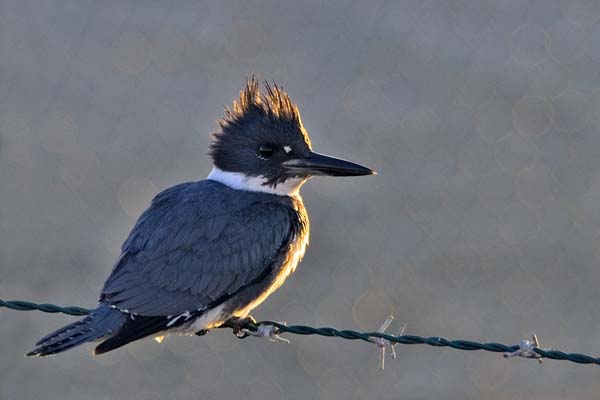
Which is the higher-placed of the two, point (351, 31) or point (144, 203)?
point (351, 31)

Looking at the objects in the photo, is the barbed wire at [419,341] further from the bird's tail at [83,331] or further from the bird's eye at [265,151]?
the bird's eye at [265,151]

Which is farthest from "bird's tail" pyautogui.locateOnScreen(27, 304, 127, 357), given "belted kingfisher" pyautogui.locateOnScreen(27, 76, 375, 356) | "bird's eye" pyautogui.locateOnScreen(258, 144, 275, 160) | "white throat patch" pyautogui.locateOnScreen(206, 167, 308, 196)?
"bird's eye" pyautogui.locateOnScreen(258, 144, 275, 160)

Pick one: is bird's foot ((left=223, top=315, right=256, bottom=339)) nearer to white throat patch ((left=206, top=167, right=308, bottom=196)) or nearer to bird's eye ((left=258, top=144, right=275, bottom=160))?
white throat patch ((left=206, top=167, right=308, bottom=196))

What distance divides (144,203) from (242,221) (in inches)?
166

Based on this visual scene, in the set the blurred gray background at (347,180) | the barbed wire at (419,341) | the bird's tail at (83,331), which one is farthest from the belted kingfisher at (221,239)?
the blurred gray background at (347,180)

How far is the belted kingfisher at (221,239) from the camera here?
16.0 feet

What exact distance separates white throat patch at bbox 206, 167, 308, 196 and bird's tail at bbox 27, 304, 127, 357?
1.00 meters

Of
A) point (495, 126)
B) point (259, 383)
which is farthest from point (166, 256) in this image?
point (495, 126)

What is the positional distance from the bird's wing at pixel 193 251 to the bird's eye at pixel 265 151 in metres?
0.34

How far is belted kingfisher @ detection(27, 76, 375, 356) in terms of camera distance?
4871 millimetres

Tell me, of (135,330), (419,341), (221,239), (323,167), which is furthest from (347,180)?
(419,341)

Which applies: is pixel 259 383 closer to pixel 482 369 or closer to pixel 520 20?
pixel 482 369

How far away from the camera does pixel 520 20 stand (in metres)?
12.7

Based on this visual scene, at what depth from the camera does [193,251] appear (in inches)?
200
